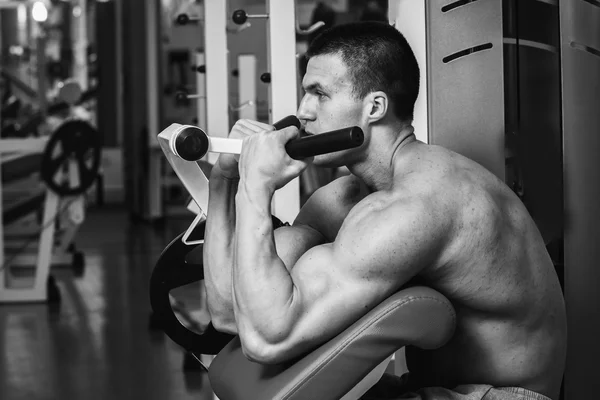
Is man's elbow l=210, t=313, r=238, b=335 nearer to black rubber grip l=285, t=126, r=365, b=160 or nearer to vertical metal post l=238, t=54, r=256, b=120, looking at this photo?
black rubber grip l=285, t=126, r=365, b=160

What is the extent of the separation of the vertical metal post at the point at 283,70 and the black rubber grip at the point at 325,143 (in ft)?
4.60

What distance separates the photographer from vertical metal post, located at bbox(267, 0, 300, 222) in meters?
2.90

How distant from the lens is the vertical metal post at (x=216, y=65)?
3.26 m

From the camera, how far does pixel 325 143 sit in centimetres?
142

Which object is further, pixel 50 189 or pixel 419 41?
pixel 50 189

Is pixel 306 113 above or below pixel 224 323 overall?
above

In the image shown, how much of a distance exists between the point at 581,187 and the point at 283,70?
3.80 ft

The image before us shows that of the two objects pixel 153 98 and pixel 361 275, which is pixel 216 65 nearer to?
pixel 361 275

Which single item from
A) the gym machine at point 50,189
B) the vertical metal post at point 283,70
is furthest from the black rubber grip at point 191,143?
the gym machine at point 50,189

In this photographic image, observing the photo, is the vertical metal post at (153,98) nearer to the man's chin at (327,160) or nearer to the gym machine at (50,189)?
the gym machine at (50,189)

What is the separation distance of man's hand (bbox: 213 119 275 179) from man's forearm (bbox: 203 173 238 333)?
2 cm

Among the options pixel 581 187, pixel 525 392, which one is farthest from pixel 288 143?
pixel 581 187

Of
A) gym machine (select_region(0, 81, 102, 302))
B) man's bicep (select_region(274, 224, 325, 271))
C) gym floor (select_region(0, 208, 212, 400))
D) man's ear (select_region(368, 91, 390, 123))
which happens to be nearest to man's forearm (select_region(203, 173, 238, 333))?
man's bicep (select_region(274, 224, 325, 271))

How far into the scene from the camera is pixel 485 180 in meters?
1.60
